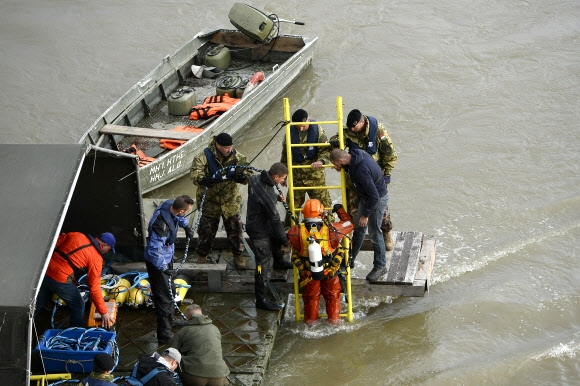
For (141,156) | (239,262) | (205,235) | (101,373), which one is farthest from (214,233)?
(141,156)

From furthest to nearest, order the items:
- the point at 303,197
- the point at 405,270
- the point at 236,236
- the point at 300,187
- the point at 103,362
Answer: the point at 303,197 < the point at 236,236 < the point at 405,270 < the point at 300,187 < the point at 103,362

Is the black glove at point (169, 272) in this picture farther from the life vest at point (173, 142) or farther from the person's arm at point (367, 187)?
the life vest at point (173, 142)

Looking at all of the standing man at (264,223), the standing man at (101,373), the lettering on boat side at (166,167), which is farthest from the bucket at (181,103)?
the standing man at (101,373)

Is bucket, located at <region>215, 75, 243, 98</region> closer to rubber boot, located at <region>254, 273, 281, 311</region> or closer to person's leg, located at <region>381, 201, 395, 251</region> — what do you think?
person's leg, located at <region>381, 201, 395, 251</region>

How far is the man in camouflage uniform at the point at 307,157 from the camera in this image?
1048cm

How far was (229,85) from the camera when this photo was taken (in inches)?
642

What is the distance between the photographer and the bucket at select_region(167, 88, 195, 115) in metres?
16.0

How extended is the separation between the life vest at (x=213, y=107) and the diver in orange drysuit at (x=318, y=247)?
241 inches

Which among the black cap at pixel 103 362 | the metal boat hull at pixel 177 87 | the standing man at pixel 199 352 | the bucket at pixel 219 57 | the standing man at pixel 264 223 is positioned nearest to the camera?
the black cap at pixel 103 362

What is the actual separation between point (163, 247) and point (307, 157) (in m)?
2.47

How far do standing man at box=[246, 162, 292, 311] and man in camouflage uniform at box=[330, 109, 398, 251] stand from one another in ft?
3.36

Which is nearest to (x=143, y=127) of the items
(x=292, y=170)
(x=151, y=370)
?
(x=292, y=170)

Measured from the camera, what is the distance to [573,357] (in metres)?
10.2

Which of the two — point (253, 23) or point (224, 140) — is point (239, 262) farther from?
point (253, 23)
